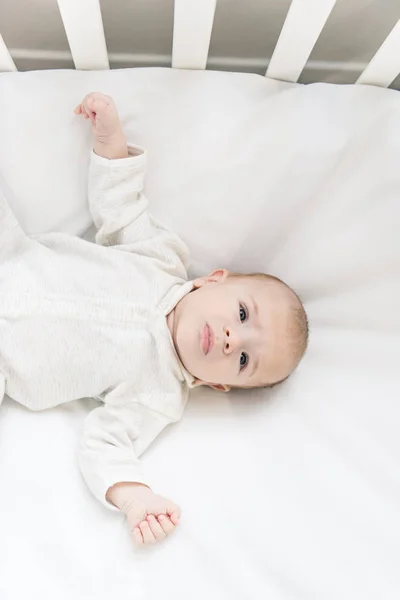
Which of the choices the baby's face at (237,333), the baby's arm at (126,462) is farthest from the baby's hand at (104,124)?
the baby's arm at (126,462)

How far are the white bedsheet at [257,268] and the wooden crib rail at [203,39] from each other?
2cm

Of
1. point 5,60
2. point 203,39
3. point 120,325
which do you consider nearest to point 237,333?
point 120,325

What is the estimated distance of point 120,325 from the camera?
39.1 inches

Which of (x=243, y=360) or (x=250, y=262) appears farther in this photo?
(x=250, y=262)

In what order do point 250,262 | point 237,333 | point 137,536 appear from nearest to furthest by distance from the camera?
1. point 137,536
2. point 237,333
3. point 250,262

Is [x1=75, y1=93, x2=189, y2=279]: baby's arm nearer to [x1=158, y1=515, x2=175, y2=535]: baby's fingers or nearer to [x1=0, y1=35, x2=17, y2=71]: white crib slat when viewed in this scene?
[x1=0, y1=35, x2=17, y2=71]: white crib slat

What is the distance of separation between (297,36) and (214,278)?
359 millimetres

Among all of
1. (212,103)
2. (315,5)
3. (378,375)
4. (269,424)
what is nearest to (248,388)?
(269,424)

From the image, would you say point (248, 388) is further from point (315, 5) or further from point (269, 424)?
point (315, 5)

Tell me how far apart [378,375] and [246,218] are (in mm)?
313

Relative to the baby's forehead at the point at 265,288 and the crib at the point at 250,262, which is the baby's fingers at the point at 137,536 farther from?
the baby's forehead at the point at 265,288

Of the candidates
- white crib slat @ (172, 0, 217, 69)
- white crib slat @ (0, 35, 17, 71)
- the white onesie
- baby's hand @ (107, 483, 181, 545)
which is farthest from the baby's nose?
white crib slat @ (0, 35, 17, 71)

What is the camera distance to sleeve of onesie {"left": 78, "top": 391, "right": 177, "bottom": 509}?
2.96 ft

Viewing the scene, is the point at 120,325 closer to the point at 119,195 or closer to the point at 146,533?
the point at 119,195
